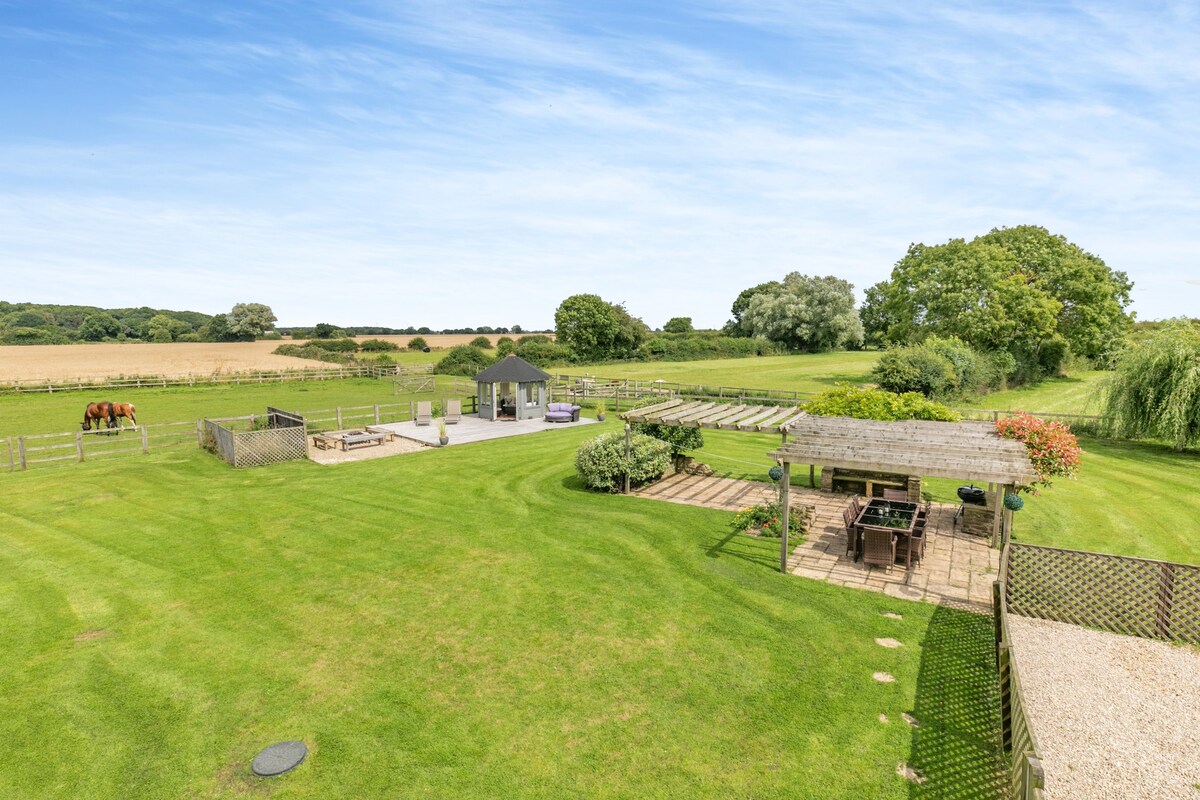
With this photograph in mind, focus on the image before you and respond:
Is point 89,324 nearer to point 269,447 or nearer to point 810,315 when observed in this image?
point 269,447

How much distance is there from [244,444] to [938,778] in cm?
1912

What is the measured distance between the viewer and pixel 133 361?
53031mm

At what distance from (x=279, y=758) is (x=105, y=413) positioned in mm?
25434

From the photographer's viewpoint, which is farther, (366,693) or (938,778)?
(366,693)

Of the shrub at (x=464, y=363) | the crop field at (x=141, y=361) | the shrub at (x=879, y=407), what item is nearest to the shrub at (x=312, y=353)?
the crop field at (x=141, y=361)

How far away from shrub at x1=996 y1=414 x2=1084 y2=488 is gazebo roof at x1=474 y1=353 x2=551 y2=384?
1891 centimetres

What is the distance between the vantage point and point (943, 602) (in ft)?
29.6

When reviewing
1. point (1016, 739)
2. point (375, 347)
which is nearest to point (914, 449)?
point (1016, 739)

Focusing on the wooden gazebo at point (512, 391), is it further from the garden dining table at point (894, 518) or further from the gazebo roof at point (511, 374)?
the garden dining table at point (894, 518)

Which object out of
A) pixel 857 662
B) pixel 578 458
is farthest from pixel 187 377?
pixel 857 662

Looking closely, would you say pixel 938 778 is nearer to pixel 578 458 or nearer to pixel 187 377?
pixel 578 458

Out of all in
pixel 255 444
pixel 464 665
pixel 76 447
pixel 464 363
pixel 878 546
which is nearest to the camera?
pixel 464 665

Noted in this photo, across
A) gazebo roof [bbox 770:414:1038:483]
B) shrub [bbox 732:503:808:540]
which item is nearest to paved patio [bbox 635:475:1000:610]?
shrub [bbox 732:503:808:540]

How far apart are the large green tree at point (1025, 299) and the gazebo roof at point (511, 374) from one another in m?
28.2
